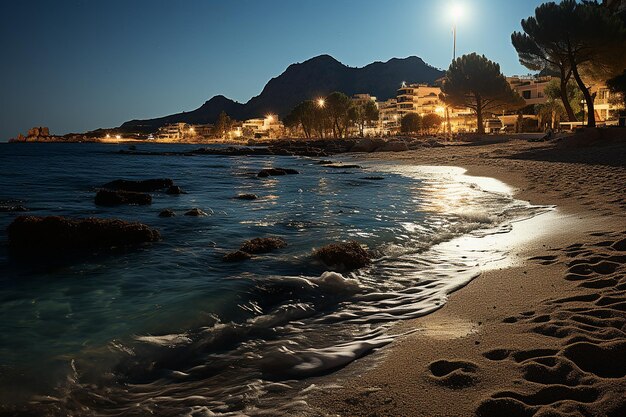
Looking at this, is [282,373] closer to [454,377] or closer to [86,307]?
[454,377]

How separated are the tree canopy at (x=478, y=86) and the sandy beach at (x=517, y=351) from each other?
200 feet

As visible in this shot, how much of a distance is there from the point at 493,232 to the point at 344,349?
20.5 ft

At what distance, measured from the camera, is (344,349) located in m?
4.08

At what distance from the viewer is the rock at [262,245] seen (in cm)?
824

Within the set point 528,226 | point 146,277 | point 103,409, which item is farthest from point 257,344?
point 528,226

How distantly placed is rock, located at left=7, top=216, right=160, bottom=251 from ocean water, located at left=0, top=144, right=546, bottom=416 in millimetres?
469

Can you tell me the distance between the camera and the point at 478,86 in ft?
206

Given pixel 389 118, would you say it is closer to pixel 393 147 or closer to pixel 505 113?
pixel 505 113

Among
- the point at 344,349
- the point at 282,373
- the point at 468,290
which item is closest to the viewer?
the point at 282,373

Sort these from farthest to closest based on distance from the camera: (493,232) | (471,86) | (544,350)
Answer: (471,86)
(493,232)
(544,350)

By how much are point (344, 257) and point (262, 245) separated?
199 centimetres

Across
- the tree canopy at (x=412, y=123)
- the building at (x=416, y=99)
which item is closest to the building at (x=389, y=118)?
the building at (x=416, y=99)

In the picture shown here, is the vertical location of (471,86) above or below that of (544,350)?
above

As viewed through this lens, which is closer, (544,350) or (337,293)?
(544,350)
